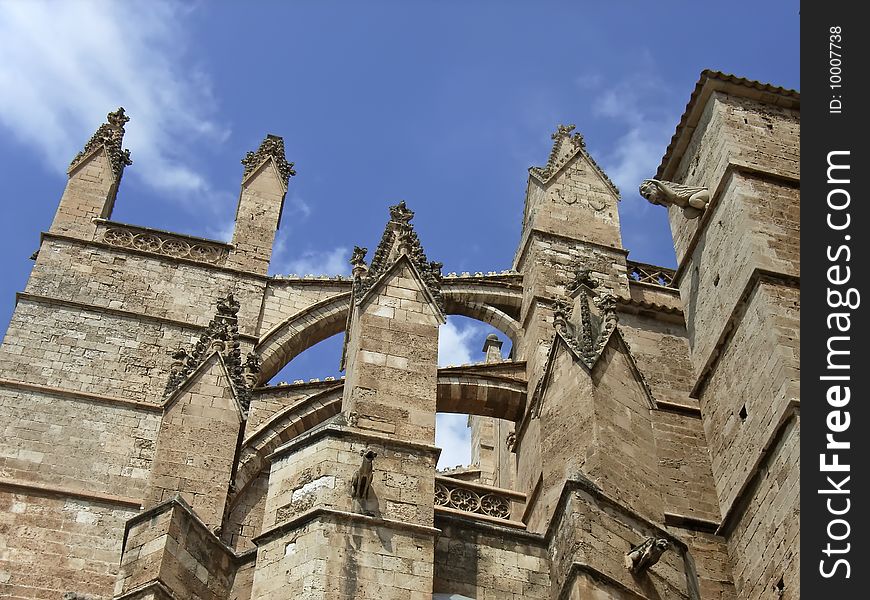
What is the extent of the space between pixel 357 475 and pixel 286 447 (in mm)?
840

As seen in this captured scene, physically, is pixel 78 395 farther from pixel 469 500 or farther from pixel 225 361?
pixel 469 500

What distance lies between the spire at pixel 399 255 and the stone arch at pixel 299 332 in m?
4.37

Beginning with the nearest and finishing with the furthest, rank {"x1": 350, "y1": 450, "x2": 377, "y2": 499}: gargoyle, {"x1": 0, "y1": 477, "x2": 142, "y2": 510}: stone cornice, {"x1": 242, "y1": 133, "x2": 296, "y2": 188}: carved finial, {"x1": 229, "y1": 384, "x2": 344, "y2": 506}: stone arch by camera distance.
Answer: {"x1": 350, "y1": 450, "x2": 377, "y2": 499}: gargoyle, {"x1": 0, "y1": 477, "x2": 142, "y2": 510}: stone cornice, {"x1": 229, "y1": 384, "x2": 344, "y2": 506}: stone arch, {"x1": 242, "y1": 133, "x2": 296, "y2": 188}: carved finial

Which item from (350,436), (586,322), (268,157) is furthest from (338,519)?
(268,157)

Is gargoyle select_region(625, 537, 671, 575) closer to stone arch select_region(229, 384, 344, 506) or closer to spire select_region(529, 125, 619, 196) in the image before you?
stone arch select_region(229, 384, 344, 506)

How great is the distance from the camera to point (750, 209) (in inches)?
472

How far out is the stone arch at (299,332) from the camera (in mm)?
15086

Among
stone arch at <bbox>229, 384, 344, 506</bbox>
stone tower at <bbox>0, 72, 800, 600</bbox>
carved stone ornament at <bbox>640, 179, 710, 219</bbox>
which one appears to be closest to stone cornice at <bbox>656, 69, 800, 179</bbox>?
stone tower at <bbox>0, 72, 800, 600</bbox>

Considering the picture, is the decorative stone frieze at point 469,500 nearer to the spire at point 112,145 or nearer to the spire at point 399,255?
the spire at point 399,255

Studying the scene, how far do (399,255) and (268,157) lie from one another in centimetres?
748

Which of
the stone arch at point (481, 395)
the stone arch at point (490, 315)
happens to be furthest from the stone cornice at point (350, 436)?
the stone arch at point (490, 315)

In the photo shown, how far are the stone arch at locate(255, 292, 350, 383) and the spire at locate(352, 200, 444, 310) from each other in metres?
4.37

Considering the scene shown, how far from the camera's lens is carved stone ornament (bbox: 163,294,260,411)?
10375 millimetres
